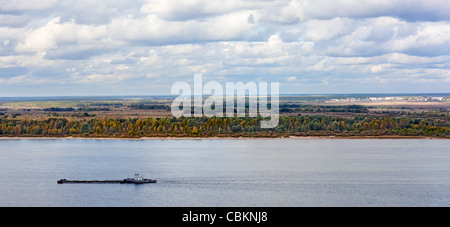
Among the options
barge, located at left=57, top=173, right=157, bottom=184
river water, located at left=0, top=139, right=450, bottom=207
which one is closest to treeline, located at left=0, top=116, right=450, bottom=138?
river water, located at left=0, top=139, right=450, bottom=207

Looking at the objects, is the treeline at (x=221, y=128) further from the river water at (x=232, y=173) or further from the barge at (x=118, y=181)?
the barge at (x=118, y=181)

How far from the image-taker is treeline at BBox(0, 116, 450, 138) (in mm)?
65938

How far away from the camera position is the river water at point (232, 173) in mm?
28766

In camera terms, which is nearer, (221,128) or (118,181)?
(118,181)

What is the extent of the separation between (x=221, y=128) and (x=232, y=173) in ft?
109

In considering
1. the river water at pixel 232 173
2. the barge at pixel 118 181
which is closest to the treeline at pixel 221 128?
the river water at pixel 232 173

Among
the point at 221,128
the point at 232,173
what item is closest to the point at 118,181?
the point at 232,173

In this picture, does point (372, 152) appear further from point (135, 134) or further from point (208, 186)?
point (135, 134)

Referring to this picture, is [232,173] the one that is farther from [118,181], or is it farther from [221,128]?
[221,128]

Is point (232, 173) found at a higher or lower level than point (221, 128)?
lower

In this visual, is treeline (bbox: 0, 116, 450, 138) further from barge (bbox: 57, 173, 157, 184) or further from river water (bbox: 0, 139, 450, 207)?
barge (bbox: 57, 173, 157, 184)

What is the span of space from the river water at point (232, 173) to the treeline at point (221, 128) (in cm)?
882

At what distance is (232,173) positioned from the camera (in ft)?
→ 119
